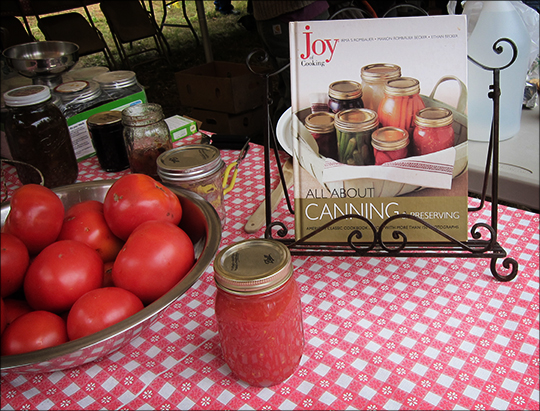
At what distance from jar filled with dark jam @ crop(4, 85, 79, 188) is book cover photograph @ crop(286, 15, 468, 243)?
22.3 inches

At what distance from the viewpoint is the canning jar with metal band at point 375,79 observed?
620mm

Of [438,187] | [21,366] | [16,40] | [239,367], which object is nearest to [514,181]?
[438,187]

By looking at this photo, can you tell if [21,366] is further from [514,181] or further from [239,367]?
[514,181]

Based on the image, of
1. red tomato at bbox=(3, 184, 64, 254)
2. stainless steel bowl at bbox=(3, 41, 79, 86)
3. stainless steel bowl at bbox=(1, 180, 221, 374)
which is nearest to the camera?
stainless steel bowl at bbox=(1, 180, 221, 374)

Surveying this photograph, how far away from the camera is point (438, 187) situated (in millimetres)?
632

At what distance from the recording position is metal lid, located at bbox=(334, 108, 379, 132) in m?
0.63

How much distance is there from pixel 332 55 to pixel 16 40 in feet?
11.8

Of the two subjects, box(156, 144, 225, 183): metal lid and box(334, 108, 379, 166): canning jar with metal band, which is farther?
box(156, 144, 225, 183): metal lid

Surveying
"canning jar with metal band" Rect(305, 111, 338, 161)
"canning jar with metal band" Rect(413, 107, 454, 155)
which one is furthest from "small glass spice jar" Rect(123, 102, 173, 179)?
"canning jar with metal band" Rect(413, 107, 454, 155)

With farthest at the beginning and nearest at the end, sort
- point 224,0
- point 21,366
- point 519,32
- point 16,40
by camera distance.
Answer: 1. point 224,0
2. point 16,40
3. point 519,32
4. point 21,366

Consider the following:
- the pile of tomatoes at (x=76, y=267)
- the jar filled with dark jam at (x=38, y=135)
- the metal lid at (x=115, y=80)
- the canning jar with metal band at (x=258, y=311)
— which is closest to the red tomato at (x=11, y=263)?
the pile of tomatoes at (x=76, y=267)

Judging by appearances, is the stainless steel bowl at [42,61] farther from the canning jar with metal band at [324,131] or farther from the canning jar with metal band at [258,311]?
the canning jar with metal band at [258,311]

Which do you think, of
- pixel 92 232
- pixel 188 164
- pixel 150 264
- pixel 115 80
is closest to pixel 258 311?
pixel 150 264

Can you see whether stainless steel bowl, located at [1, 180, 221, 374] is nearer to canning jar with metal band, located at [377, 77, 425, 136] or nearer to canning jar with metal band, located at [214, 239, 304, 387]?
canning jar with metal band, located at [214, 239, 304, 387]
